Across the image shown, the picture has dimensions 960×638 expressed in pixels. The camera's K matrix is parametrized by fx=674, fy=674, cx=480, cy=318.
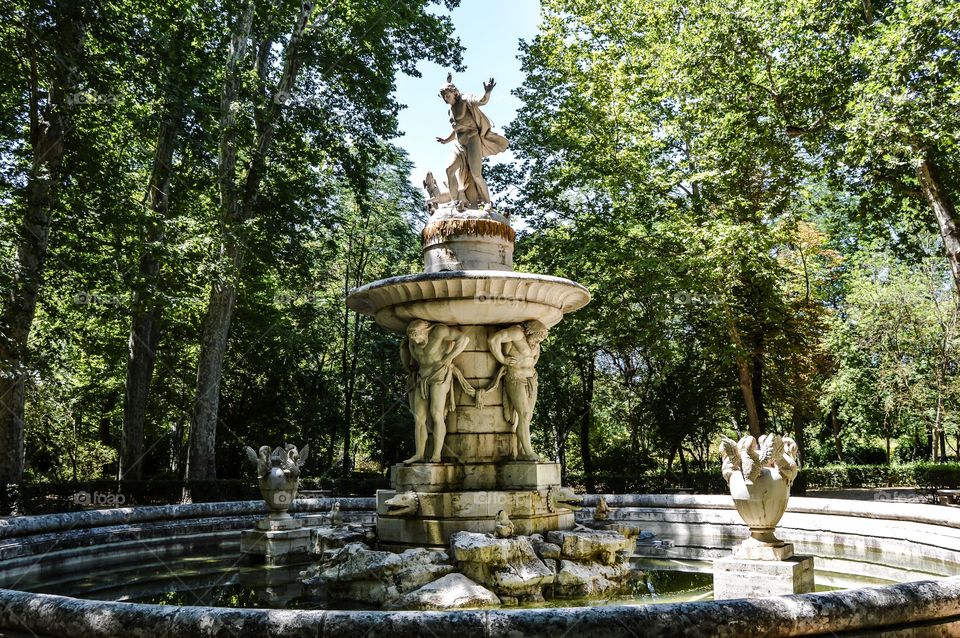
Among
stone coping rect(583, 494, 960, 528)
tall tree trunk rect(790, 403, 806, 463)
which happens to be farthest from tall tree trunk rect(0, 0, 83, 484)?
tall tree trunk rect(790, 403, 806, 463)

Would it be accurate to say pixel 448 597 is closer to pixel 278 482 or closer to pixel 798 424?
pixel 278 482

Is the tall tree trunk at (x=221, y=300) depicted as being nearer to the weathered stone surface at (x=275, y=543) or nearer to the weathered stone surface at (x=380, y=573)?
the weathered stone surface at (x=275, y=543)

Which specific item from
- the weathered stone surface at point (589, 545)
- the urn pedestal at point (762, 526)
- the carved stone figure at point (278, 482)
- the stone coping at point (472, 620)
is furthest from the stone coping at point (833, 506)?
the stone coping at point (472, 620)

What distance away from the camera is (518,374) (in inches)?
328

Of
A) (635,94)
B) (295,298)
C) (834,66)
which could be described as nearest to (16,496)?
(295,298)

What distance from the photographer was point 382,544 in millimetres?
7922

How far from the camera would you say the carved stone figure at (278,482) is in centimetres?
980

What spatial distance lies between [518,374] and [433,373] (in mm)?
1055

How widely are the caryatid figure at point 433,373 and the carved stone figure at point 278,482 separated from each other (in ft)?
8.01

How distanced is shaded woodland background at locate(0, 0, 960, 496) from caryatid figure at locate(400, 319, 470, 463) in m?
8.68

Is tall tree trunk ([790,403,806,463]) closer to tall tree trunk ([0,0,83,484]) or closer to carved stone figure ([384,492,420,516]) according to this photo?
carved stone figure ([384,492,420,516])

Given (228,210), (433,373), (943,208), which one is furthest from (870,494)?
(228,210)

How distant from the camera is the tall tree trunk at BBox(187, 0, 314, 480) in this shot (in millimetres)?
17016

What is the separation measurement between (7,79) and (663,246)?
16.8 meters
